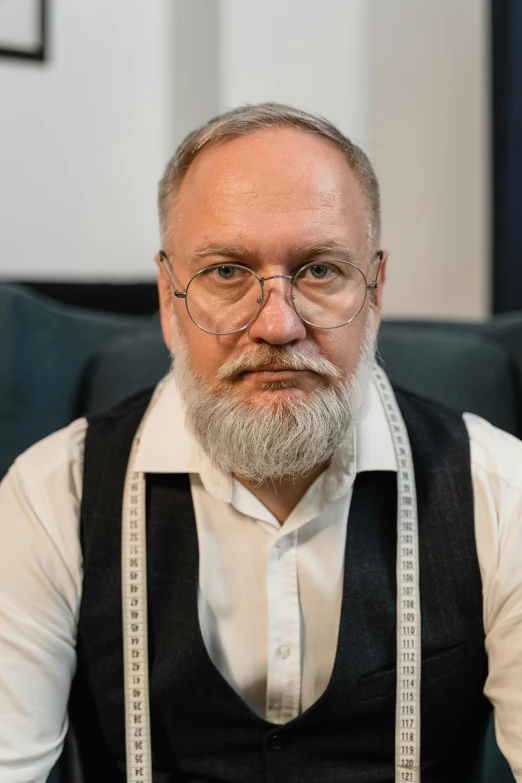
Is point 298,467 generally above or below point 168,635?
above

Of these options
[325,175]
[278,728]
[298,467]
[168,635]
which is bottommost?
[278,728]

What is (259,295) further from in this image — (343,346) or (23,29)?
(23,29)

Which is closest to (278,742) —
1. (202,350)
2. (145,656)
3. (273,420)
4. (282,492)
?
(145,656)

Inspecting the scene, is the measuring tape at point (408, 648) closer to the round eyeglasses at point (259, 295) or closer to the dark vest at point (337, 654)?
the dark vest at point (337, 654)

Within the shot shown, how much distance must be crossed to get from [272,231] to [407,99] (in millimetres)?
1410

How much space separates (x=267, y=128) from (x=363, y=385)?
383 mm

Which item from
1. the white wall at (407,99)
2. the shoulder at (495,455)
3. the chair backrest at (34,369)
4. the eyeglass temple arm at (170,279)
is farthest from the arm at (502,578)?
the white wall at (407,99)

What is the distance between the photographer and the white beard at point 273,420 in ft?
3.10

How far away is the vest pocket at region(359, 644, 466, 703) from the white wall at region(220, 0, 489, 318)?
4.38ft

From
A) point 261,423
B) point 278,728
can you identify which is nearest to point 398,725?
point 278,728

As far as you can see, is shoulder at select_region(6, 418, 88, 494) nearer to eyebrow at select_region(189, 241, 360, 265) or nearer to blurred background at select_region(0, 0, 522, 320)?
eyebrow at select_region(189, 241, 360, 265)

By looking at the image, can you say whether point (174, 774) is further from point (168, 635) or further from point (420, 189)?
point (420, 189)

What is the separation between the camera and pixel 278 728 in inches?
38.4

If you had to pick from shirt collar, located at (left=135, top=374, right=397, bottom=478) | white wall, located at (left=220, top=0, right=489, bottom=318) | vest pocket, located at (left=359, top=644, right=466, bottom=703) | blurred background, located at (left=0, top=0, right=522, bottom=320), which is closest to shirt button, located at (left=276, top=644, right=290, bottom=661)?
vest pocket, located at (left=359, top=644, right=466, bottom=703)
